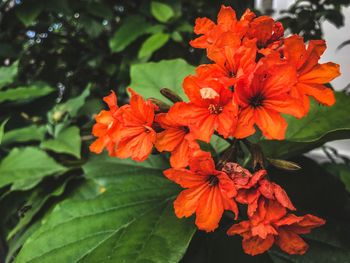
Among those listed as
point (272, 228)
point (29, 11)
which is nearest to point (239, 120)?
point (272, 228)

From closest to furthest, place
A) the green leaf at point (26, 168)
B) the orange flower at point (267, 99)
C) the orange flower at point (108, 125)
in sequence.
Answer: the orange flower at point (267, 99) → the orange flower at point (108, 125) → the green leaf at point (26, 168)

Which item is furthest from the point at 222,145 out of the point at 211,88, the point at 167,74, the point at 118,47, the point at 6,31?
the point at 6,31

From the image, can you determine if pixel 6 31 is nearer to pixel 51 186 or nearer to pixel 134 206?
pixel 51 186

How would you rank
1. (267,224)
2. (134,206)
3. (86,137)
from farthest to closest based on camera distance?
(86,137)
(134,206)
(267,224)

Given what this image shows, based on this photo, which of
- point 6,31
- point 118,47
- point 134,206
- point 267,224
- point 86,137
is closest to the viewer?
point 267,224

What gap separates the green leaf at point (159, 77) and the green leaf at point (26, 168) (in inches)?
9.5

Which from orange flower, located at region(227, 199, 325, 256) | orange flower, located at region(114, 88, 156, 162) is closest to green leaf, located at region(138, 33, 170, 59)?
orange flower, located at region(114, 88, 156, 162)

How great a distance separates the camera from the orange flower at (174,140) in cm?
56

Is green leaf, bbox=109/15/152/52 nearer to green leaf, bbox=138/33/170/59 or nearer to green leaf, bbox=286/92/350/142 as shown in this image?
green leaf, bbox=138/33/170/59

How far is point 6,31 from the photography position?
1.41m

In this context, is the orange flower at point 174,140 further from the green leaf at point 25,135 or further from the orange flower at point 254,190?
the green leaf at point 25,135

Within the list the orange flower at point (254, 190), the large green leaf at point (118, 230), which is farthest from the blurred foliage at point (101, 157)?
the orange flower at point (254, 190)

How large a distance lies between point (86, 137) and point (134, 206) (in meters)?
0.45

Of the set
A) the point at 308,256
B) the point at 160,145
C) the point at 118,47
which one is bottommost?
the point at 308,256
